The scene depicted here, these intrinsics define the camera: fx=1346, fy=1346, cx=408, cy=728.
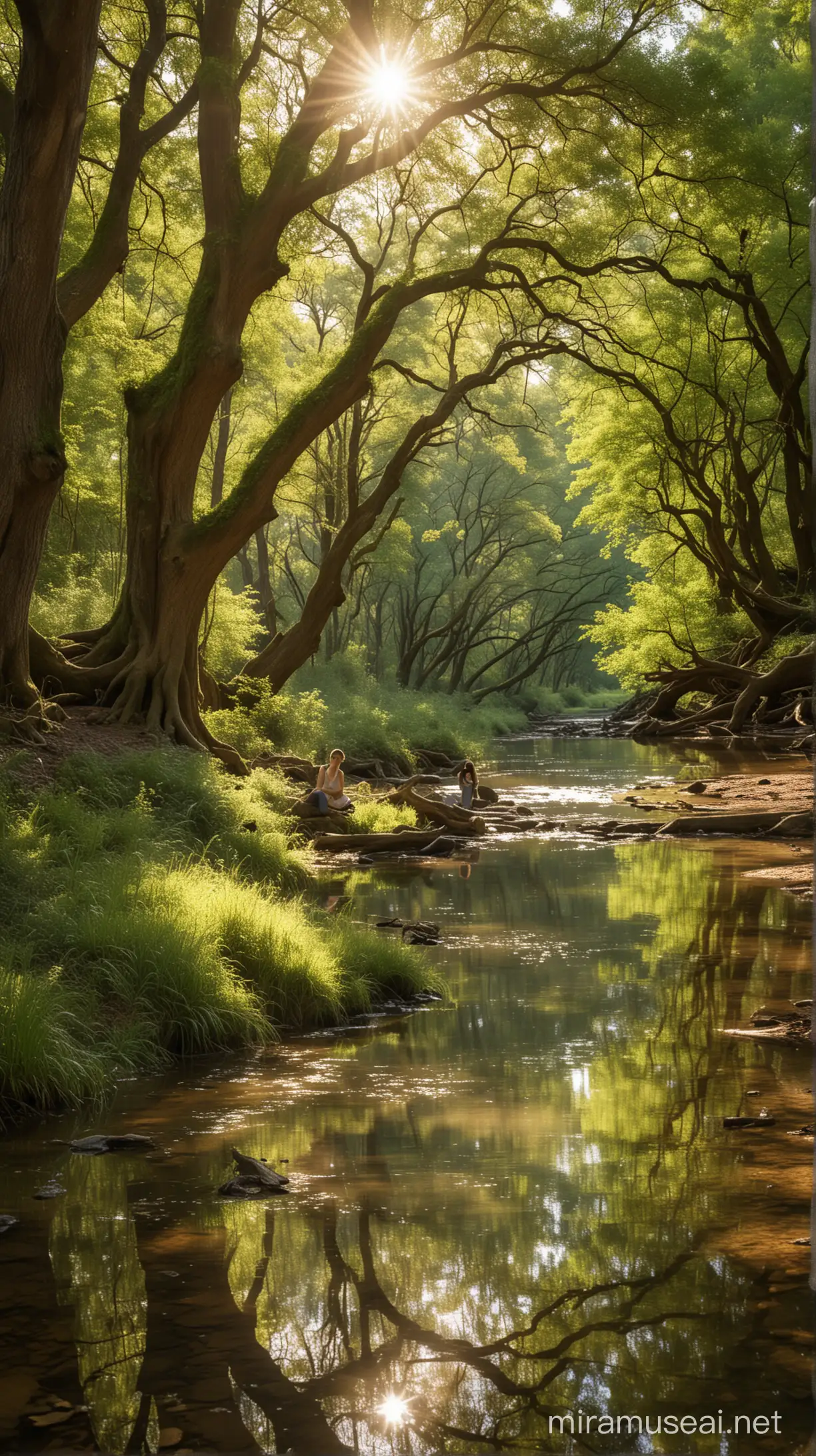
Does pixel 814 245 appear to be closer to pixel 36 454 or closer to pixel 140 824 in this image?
pixel 140 824

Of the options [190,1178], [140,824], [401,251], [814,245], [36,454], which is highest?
[401,251]

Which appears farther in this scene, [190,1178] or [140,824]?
[140,824]

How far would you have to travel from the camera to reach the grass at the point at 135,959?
22.0 ft

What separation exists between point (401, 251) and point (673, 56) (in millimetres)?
18443

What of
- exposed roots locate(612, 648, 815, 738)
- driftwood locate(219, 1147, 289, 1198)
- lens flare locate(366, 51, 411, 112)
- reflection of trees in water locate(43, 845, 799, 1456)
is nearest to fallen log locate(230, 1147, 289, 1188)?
driftwood locate(219, 1147, 289, 1198)

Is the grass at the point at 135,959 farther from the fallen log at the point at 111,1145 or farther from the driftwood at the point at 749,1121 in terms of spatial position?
the driftwood at the point at 749,1121

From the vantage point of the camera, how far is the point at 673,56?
1816 centimetres

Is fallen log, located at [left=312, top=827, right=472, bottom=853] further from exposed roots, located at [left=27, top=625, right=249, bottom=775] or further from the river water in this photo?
the river water

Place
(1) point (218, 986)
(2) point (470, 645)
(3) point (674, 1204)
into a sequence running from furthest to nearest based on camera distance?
(2) point (470, 645) → (1) point (218, 986) → (3) point (674, 1204)

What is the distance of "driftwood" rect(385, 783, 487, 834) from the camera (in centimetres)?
1812

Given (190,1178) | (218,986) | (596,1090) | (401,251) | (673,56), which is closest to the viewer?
(190,1178)

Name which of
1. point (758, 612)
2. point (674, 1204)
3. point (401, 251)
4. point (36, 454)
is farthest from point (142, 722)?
point (401, 251)

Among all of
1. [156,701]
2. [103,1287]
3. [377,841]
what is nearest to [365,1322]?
[103,1287]

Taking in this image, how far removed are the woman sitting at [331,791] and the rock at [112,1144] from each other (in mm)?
11101
